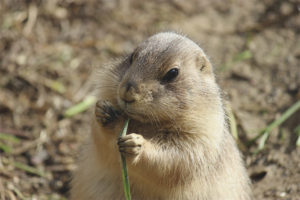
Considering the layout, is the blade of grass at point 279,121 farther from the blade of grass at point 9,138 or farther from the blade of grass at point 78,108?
the blade of grass at point 9,138

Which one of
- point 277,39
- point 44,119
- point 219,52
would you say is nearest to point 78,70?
point 44,119

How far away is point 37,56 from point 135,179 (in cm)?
358

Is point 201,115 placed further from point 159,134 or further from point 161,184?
point 161,184

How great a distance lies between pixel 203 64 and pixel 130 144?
3.65 feet

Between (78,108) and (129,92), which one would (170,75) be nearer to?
(129,92)

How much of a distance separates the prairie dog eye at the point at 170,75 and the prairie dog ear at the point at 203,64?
376 mm

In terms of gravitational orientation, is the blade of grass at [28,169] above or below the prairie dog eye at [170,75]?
above

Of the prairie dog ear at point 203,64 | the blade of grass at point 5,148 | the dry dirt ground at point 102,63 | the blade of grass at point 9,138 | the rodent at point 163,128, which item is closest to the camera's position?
the rodent at point 163,128

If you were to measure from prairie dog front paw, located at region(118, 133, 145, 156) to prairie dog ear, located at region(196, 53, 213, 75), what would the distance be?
976mm

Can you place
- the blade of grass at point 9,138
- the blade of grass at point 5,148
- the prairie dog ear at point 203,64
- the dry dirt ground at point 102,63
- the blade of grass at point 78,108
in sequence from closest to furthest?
the prairie dog ear at point 203,64
the dry dirt ground at point 102,63
the blade of grass at point 5,148
the blade of grass at point 9,138
the blade of grass at point 78,108

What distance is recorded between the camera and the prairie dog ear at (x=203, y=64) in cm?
422

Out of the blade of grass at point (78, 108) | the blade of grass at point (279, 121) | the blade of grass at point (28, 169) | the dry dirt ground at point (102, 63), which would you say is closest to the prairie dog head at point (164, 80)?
the dry dirt ground at point (102, 63)

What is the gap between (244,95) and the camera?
6.61 metres

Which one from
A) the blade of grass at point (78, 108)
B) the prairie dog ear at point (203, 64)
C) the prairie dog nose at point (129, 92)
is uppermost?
the blade of grass at point (78, 108)
